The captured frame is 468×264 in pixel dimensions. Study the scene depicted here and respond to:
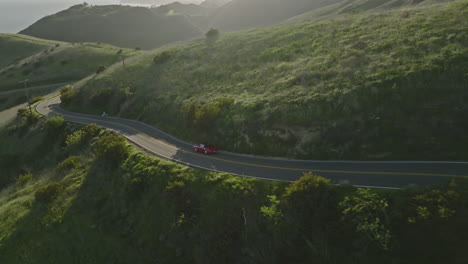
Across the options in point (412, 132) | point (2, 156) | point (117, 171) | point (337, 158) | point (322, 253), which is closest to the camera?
point (322, 253)

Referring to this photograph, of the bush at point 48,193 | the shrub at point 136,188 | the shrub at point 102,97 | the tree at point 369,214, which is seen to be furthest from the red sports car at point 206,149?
the shrub at point 102,97

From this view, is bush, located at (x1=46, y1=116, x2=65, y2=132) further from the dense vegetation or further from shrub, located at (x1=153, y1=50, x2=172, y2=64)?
shrub, located at (x1=153, y1=50, x2=172, y2=64)

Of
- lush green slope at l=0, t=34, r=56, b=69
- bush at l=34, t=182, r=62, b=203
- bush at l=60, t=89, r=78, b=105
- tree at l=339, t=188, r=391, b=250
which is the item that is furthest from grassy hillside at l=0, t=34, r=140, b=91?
tree at l=339, t=188, r=391, b=250

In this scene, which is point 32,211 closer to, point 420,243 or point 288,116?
point 288,116

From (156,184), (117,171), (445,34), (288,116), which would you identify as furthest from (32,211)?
(445,34)

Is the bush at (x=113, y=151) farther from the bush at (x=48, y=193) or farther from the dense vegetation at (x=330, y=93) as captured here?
the dense vegetation at (x=330, y=93)

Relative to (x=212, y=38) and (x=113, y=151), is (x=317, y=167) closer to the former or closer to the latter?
(x=113, y=151)

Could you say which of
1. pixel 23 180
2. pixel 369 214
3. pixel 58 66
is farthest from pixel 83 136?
pixel 58 66
